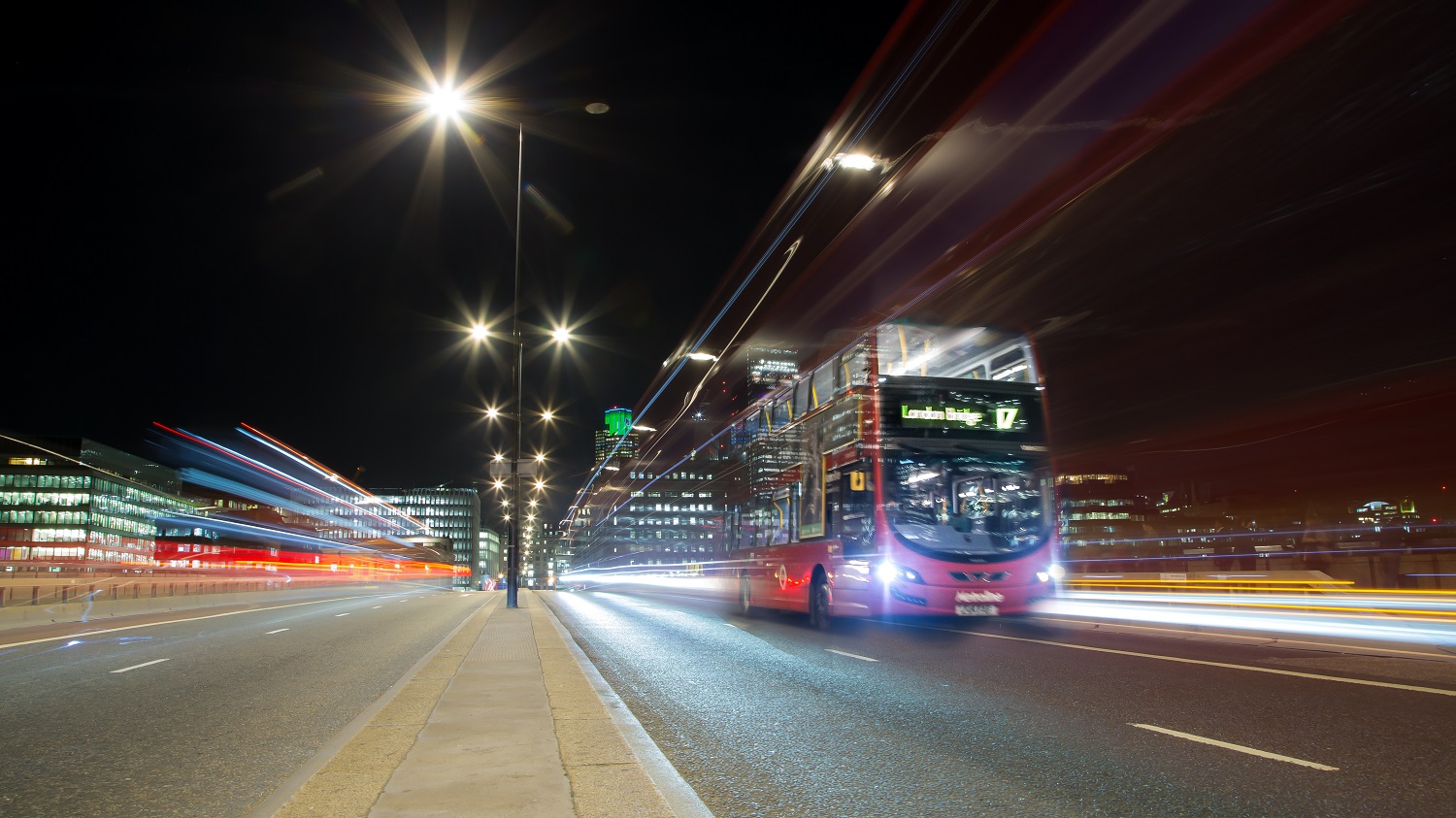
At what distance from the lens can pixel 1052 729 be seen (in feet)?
21.2

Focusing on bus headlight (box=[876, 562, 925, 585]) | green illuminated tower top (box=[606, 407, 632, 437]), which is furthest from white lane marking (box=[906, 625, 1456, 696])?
green illuminated tower top (box=[606, 407, 632, 437])

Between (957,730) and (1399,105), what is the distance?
808 inches

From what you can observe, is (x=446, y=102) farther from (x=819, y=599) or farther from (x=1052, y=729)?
(x=1052, y=729)

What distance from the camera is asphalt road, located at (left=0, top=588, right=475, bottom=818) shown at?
5020 mm

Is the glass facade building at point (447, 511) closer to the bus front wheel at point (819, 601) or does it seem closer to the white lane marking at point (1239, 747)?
the bus front wheel at point (819, 601)

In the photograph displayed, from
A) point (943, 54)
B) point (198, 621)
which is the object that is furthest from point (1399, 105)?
point (198, 621)

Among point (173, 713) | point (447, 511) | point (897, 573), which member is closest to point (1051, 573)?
point (897, 573)

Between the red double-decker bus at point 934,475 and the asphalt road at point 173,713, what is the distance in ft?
22.8

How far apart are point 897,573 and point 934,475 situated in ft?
5.41

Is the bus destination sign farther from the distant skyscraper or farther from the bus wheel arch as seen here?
the distant skyscraper

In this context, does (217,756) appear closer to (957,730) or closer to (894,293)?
(957,730)

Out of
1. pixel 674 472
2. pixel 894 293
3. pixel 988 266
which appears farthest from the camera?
pixel 674 472

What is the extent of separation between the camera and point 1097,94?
16859 mm

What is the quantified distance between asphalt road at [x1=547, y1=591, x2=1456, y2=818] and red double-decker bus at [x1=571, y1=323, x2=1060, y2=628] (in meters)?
1.61
